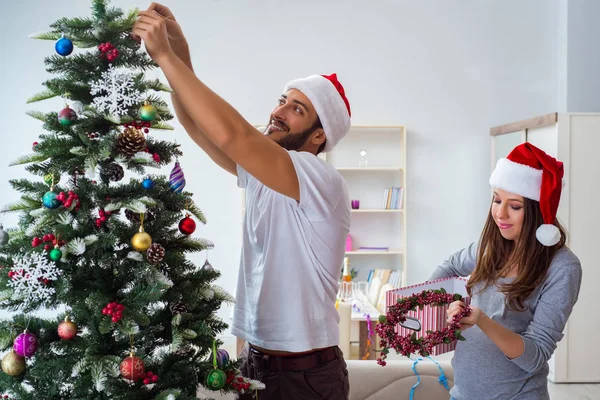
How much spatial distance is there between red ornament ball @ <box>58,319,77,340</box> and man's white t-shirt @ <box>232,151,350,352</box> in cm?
51

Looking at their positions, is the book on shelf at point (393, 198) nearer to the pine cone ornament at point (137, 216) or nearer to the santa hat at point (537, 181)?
the santa hat at point (537, 181)

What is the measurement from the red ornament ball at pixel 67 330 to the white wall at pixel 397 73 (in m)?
4.43

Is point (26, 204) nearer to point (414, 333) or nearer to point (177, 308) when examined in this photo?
point (177, 308)

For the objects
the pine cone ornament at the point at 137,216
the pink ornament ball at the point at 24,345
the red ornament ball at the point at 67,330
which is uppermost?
the pine cone ornament at the point at 137,216

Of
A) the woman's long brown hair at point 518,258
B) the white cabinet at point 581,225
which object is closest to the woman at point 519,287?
the woman's long brown hair at point 518,258

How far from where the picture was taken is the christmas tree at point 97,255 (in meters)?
1.10

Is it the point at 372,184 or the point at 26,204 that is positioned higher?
the point at 372,184

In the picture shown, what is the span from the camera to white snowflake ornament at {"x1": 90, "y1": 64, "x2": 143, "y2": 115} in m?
1.15

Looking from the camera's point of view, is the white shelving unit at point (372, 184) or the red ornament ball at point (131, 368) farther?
the white shelving unit at point (372, 184)

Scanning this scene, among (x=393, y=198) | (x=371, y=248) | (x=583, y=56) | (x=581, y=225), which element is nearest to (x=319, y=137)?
(x=581, y=225)

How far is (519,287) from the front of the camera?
171 centimetres

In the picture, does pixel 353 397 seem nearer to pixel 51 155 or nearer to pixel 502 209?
pixel 502 209

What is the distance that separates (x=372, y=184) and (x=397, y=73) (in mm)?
1154

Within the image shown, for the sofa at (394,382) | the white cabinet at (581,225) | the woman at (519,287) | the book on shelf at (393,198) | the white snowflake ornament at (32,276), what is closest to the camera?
the white snowflake ornament at (32,276)
